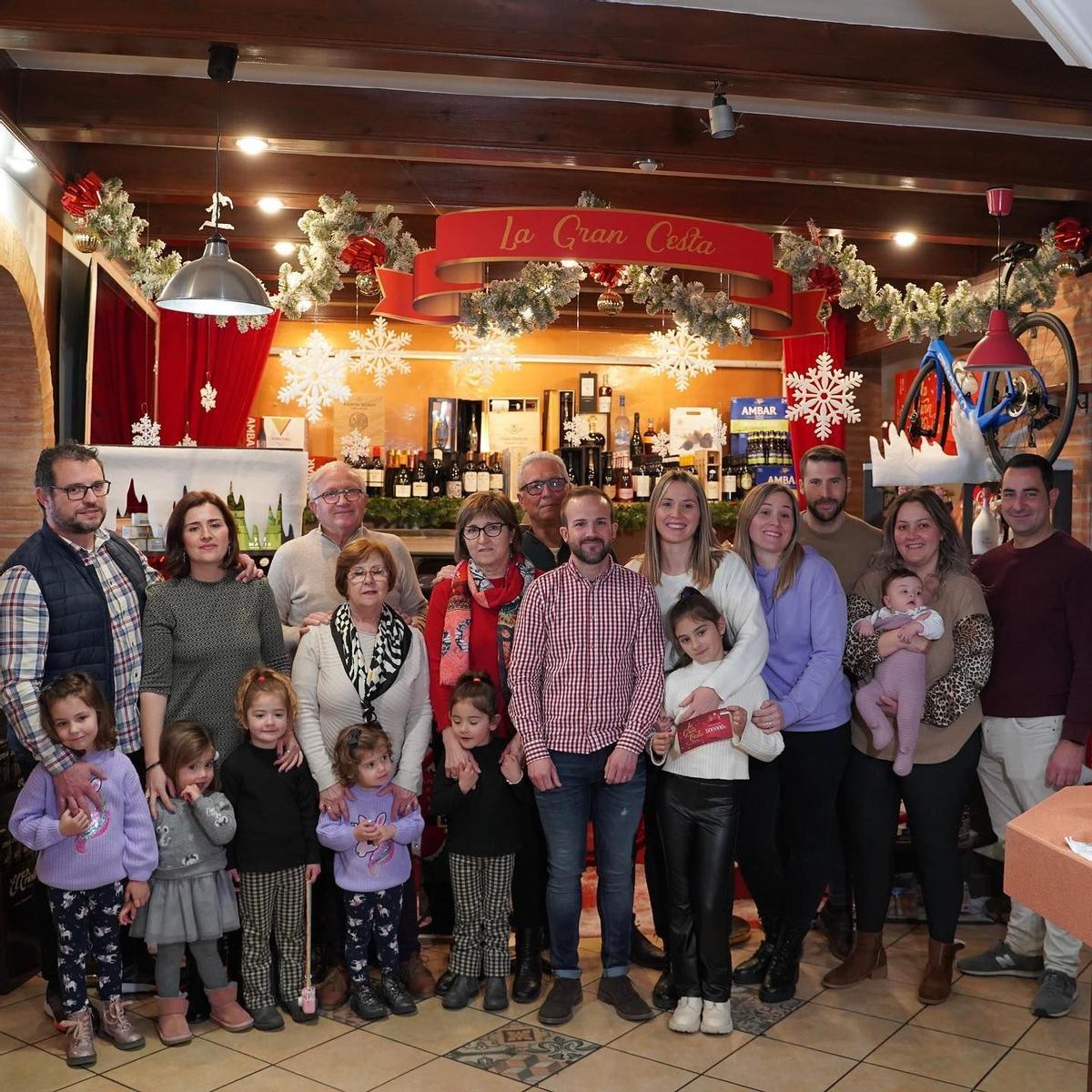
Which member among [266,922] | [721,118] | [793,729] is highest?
[721,118]

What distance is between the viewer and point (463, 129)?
5523 mm

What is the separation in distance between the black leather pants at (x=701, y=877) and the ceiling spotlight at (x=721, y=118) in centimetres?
272

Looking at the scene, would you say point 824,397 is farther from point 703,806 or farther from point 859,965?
point 703,806

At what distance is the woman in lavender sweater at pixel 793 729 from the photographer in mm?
3816

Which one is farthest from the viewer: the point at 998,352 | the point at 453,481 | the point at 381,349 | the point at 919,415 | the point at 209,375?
the point at 209,375

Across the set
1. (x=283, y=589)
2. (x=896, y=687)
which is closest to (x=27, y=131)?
(x=283, y=589)

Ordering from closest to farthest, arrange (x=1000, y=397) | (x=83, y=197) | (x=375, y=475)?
(x=83, y=197)
(x=1000, y=397)
(x=375, y=475)

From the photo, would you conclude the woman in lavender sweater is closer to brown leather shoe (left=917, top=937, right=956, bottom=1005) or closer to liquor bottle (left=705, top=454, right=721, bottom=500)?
brown leather shoe (left=917, top=937, right=956, bottom=1005)

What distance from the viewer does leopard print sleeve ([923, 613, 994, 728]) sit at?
3861 mm

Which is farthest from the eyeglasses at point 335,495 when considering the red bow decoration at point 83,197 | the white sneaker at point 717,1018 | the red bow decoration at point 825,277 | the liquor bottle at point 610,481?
the liquor bottle at point 610,481

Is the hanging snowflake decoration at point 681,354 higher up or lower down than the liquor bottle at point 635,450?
higher up

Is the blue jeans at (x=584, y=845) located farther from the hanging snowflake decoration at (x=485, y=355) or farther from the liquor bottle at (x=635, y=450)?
the liquor bottle at (x=635, y=450)

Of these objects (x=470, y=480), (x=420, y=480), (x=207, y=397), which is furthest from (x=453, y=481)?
(x=207, y=397)

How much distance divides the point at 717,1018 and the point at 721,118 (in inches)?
134
